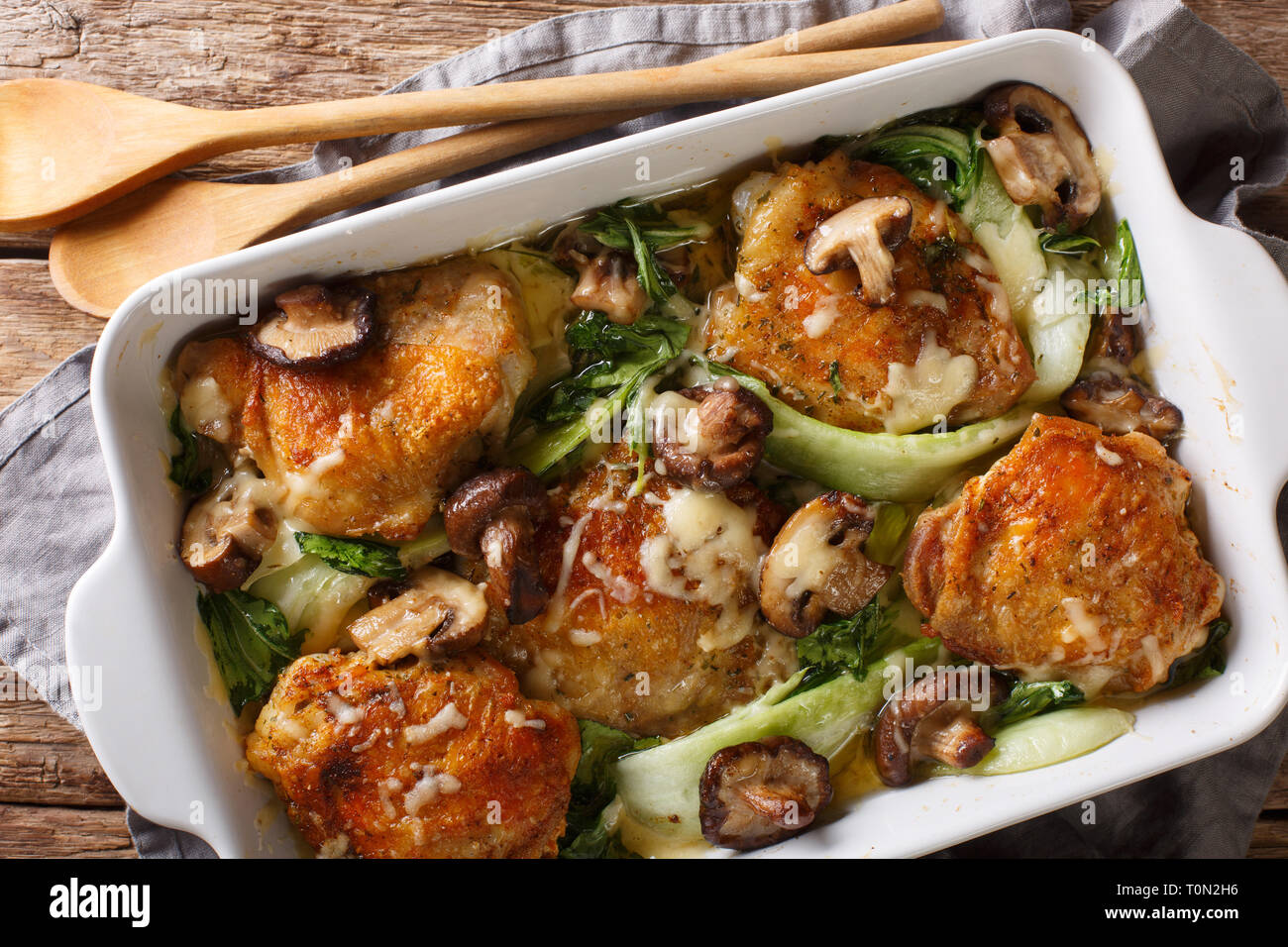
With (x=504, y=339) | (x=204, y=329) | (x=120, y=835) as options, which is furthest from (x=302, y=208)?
(x=120, y=835)

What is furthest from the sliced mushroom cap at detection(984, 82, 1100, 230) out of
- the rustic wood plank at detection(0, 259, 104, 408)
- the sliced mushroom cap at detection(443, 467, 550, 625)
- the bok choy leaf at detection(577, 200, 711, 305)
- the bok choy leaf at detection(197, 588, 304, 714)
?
the rustic wood plank at detection(0, 259, 104, 408)

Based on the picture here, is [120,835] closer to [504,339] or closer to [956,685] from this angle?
[504,339]

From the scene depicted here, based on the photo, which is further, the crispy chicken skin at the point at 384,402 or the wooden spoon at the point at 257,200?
the wooden spoon at the point at 257,200

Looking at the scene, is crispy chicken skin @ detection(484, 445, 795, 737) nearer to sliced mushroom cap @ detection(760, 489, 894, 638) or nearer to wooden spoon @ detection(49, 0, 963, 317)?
sliced mushroom cap @ detection(760, 489, 894, 638)

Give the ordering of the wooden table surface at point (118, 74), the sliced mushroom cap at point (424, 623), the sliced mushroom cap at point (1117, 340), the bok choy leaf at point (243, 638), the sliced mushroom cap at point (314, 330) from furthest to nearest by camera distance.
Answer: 1. the wooden table surface at point (118, 74)
2. the sliced mushroom cap at point (1117, 340)
3. the bok choy leaf at point (243, 638)
4. the sliced mushroom cap at point (424, 623)
5. the sliced mushroom cap at point (314, 330)

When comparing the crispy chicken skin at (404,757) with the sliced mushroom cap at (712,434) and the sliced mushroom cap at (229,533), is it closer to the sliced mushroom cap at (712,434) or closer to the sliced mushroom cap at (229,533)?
the sliced mushroom cap at (229,533)

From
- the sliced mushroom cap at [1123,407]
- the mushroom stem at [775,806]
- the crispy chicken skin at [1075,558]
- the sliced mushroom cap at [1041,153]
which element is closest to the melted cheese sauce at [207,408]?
the mushroom stem at [775,806]

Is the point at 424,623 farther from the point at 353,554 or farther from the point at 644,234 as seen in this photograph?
the point at 644,234
